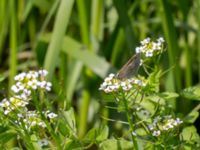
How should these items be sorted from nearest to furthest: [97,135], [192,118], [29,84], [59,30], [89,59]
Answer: [29,84] → [97,135] → [192,118] → [59,30] → [89,59]

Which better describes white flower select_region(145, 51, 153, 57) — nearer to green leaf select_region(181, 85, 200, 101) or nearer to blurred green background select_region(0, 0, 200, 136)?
green leaf select_region(181, 85, 200, 101)

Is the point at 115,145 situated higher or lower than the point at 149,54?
lower

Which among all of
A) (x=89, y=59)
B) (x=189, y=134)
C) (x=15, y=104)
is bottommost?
(x=189, y=134)

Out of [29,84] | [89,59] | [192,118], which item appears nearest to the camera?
[29,84]

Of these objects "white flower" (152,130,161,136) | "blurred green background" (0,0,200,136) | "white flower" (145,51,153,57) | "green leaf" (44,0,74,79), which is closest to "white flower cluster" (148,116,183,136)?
"white flower" (152,130,161,136)

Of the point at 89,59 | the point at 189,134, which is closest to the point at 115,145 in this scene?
the point at 189,134

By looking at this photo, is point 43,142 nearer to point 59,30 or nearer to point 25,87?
point 25,87

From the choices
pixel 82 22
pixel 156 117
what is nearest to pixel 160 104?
pixel 156 117
